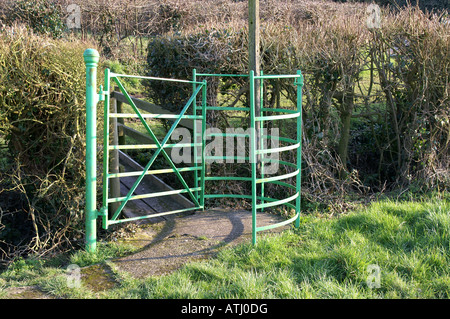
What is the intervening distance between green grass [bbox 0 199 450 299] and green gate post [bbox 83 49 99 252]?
1.69ft

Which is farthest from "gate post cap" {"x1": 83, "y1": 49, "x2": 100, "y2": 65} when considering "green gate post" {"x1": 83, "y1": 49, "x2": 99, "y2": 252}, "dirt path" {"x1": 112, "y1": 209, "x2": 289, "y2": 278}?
"dirt path" {"x1": 112, "y1": 209, "x2": 289, "y2": 278}

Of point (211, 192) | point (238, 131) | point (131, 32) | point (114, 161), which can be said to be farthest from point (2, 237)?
point (131, 32)

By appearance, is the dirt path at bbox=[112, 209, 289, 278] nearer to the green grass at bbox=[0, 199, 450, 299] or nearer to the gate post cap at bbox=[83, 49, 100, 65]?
the green grass at bbox=[0, 199, 450, 299]

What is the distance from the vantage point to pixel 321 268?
12.0 ft

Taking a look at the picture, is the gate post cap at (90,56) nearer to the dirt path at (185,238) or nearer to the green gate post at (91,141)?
the green gate post at (91,141)

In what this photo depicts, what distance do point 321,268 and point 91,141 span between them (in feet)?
8.01

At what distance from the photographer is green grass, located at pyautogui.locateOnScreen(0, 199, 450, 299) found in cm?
337

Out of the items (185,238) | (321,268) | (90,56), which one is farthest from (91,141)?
(321,268)

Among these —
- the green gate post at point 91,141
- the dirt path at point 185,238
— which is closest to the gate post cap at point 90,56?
the green gate post at point 91,141

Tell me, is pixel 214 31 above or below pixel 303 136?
above

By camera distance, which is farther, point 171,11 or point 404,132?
point 171,11

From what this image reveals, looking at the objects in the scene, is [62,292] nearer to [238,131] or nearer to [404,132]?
[238,131]

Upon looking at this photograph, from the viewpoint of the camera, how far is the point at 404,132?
6250 mm
